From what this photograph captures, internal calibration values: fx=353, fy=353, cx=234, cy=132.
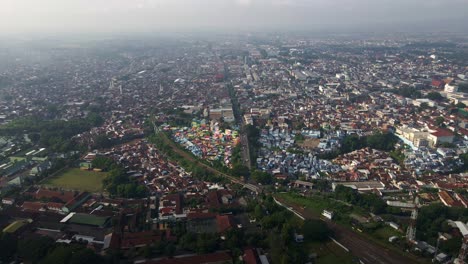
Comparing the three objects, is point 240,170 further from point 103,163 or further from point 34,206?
point 34,206

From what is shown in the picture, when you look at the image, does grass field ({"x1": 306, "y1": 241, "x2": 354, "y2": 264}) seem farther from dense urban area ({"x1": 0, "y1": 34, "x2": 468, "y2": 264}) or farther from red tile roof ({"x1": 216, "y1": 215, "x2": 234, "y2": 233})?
red tile roof ({"x1": 216, "y1": 215, "x2": 234, "y2": 233})

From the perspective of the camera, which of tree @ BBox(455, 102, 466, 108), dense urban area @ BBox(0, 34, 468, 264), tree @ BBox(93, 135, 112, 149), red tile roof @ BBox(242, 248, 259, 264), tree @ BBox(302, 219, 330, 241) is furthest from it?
tree @ BBox(455, 102, 466, 108)

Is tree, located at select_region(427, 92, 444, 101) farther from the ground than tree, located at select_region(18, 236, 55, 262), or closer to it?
farther from the ground

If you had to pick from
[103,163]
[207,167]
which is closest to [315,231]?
[207,167]

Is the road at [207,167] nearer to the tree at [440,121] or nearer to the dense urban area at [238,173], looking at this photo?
the dense urban area at [238,173]

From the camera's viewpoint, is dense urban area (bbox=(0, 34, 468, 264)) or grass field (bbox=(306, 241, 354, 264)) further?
dense urban area (bbox=(0, 34, 468, 264))

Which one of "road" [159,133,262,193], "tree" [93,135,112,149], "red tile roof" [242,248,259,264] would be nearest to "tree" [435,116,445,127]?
"road" [159,133,262,193]

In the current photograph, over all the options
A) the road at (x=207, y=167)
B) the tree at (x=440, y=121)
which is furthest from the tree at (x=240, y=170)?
the tree at (x=440, y=121)
